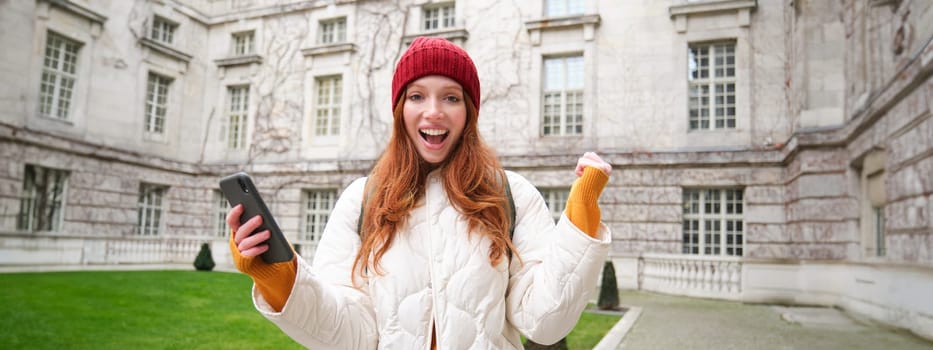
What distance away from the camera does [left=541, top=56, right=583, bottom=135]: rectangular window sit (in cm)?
1343

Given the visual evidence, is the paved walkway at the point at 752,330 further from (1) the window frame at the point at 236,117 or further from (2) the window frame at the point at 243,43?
(2) the window frame at the point at 243,43

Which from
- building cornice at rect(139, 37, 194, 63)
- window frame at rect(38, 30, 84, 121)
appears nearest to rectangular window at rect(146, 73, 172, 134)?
building cornice at rect(139, 37, 194, 63)

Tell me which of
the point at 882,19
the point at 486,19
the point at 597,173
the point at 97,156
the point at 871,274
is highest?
the point at 486,19

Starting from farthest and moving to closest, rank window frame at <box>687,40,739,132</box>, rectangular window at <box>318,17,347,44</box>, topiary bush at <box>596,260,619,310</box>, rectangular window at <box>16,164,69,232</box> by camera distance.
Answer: rectangular window at <box>318,17,347,44</box>, rectangular window at <box>16,164,69,232</box>, window frame at <box>687,40,739,132</box>, topiary bush at <box>596,260,619,310</box>

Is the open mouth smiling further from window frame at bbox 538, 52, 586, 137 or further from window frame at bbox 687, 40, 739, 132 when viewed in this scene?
window frame at bbox 538, 52, 586, 137

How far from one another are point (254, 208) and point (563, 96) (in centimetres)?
1275

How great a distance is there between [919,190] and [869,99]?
2.68m

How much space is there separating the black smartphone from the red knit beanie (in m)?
0.56

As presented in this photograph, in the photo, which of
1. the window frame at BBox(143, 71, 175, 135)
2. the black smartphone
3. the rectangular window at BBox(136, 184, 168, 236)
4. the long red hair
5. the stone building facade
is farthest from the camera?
the window frame at BBox(143, 71, 175, 135)

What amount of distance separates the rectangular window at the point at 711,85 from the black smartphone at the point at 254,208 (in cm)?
1242

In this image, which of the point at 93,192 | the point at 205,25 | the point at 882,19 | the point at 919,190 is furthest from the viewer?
the point at 205,25

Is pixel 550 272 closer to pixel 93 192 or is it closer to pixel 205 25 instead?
pixel 93 192

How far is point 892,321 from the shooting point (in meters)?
6.88

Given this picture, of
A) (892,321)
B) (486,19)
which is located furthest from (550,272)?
(486,19)
